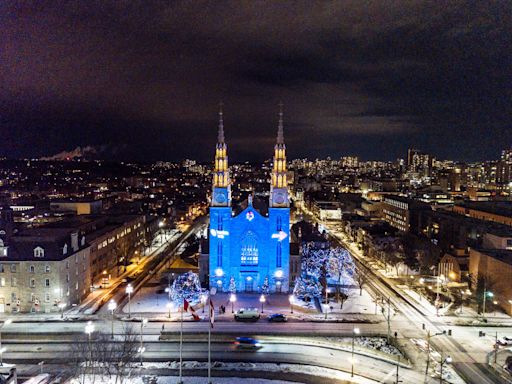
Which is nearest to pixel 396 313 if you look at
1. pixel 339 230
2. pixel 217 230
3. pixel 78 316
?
pixel 217 230

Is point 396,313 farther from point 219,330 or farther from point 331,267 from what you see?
point 219,330

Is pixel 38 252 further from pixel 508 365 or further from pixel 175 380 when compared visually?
pixel 508 365

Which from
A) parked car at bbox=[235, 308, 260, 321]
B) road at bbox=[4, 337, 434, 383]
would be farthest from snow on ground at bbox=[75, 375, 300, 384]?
parked car at bbox=[235, 308, 260, 321]

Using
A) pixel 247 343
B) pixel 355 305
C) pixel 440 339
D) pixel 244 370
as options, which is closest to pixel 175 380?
pixel 244 370

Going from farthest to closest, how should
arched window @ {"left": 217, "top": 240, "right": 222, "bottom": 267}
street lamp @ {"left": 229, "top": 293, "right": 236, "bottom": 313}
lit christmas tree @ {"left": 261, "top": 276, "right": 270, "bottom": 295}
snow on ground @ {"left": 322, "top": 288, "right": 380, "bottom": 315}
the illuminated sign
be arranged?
arched window @ {"left": 217, "top": 240, "right": 222, "bottom": 267}
the illuminated sign
lit christmas tree @ {"left": 261, "top": 276, "right": 270, "bottom": 295}
snow on ground @ {"left": 322, "top": 288, "right": 380, "bottom": 315}
street lamp @ {"left": 229, "top": 293, "right": 236, "bottom": 313}

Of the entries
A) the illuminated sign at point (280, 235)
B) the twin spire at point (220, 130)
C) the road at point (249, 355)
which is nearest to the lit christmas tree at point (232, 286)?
the illuminated sign at point (280, 235)

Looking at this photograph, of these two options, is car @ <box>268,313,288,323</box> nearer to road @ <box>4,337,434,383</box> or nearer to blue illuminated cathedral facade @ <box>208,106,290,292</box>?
road @ <box>4,337,434,383</box>

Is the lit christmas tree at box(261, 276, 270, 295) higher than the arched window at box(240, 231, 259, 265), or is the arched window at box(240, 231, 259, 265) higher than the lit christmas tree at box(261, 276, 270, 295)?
the arched window at box(240, 231, 259, 265)

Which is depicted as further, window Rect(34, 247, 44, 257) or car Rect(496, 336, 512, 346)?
window Rect(34, 247, 44, 257)
